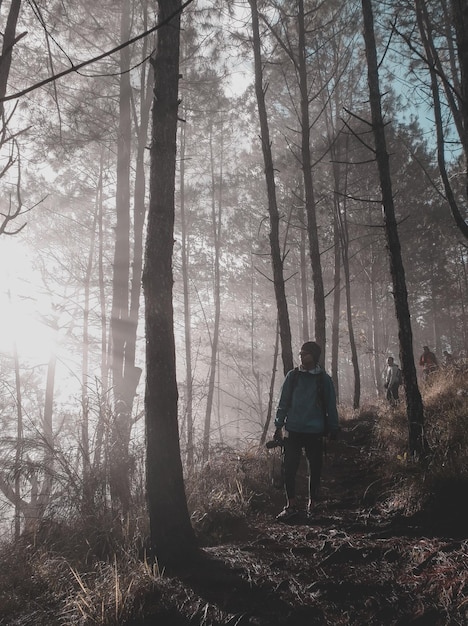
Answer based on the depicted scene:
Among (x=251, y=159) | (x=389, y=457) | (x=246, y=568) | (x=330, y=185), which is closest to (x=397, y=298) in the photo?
(x=389, y=457)

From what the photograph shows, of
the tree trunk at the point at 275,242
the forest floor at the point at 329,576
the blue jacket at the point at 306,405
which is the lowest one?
the forest floor at the point at 329,576

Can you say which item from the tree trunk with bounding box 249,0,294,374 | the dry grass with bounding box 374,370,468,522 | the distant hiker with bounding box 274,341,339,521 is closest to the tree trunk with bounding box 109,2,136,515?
the tree trunk with bounding box 249,0,294,374

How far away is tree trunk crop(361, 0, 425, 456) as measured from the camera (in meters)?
4.51

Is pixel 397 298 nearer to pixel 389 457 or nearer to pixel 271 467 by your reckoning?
pixel 389 457

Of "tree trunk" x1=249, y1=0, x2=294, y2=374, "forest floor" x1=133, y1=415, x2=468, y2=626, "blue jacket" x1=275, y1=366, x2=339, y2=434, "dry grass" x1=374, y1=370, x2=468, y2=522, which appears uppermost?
"tree trunk" x1=249, y1=0, x2=294, y2=374

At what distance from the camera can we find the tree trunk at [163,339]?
3205mm

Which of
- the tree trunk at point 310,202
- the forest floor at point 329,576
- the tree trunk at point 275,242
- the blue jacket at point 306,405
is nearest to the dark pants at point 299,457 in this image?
the blue jacket at point 306,405

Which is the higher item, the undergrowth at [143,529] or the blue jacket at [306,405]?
the blue jacket at [306,405]

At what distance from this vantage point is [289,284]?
81.9 feet

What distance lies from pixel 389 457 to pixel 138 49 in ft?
34.7

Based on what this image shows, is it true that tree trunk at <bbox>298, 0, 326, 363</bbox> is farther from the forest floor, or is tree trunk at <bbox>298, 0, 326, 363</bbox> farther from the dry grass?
the forest floor

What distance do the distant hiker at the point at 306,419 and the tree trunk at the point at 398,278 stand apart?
3.76 ft

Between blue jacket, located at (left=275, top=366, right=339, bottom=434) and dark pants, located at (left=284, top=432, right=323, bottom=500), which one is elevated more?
blue jacket, located at (left=275, top=366, right=339, bottom=434)

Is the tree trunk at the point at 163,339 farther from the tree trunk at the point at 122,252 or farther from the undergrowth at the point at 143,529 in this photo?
the tree trunk at the point at 122,252
